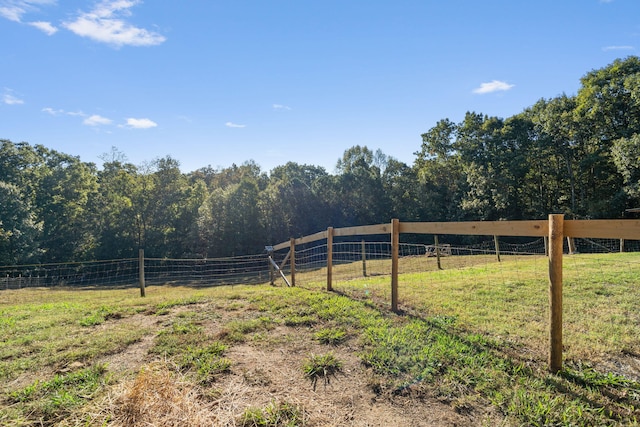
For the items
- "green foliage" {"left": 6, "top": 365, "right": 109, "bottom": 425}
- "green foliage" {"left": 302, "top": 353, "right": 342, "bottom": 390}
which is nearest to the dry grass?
"green foliage" {"left": 6, "top": 365, "right": 109, "bottom": 425}

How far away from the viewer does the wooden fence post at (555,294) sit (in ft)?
9.19

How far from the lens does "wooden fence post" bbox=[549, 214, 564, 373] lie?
280 centimetres

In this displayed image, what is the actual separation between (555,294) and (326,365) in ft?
6.72

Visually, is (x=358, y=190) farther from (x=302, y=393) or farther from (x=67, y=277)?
(x=302, y=393)

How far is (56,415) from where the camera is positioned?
2.35 metres

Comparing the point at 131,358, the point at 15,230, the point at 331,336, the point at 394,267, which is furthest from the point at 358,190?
the point at 131,358

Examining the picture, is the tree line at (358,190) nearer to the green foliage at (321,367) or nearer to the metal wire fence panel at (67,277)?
the metal wire fence panel at (67,277)

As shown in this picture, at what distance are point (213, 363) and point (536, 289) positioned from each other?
5.36m

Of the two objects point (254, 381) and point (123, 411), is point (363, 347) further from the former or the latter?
point (123, 411)

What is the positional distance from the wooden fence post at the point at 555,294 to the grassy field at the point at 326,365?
17 centimetres

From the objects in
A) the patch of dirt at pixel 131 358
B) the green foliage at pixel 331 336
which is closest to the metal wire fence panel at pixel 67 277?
the patch of dirt at pixel 131 358

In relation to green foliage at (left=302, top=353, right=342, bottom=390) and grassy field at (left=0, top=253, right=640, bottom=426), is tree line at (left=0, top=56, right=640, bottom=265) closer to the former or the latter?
grassy field at (left=0, top=253, right=640, bottom=426)

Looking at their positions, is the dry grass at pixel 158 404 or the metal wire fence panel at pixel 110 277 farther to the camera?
the metal wire fence panel at pixel 110 277

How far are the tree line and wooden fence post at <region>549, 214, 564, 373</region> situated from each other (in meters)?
23.1
